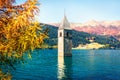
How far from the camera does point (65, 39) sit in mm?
148125

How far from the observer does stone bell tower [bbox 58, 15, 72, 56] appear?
144 meters

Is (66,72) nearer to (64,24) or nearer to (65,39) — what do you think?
(65,39)

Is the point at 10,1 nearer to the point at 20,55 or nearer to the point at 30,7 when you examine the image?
the point at 30,7

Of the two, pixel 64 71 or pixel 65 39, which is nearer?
pixel 64 71

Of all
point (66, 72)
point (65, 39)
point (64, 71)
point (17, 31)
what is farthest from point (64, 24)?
point (17, 31)

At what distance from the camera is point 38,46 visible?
14.5 meters

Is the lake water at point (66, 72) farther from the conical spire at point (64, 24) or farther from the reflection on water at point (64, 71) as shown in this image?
the conical spire at point (64, 24)

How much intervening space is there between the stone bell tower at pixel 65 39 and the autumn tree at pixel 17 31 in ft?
422

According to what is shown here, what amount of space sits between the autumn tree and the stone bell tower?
128552 millimetres

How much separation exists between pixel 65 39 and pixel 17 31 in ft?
439

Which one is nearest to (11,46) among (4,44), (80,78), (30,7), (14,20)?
(4,44)

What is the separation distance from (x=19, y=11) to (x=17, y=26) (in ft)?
3.33

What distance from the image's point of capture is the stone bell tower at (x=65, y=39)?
14450 centimetres

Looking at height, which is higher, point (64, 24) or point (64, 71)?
point (64, 24)
